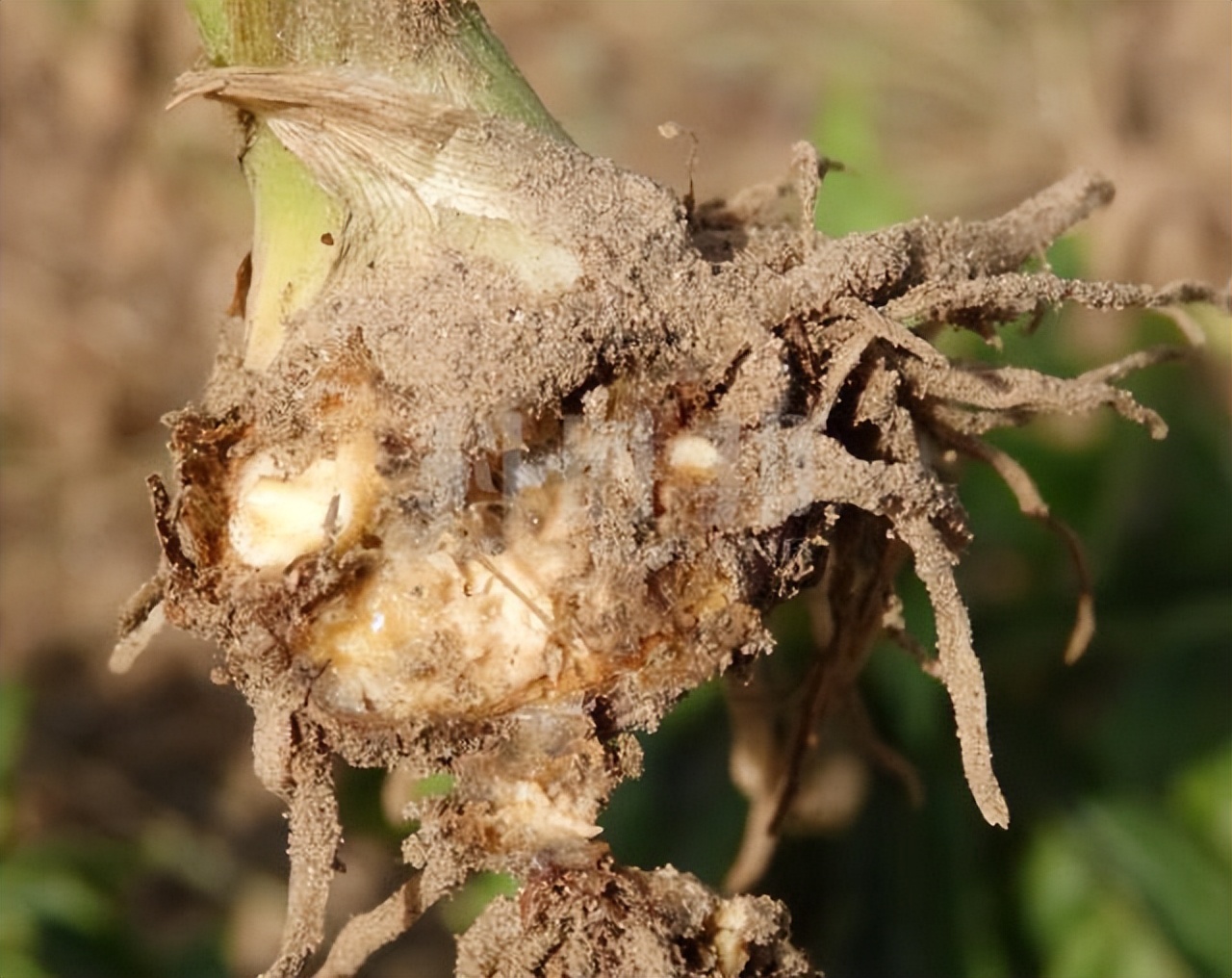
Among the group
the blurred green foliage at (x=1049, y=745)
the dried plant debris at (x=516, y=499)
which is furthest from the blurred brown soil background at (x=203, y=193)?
the dried plant debris at (x=516, y=499)

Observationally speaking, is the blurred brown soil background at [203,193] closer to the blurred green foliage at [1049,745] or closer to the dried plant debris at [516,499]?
the blurred green foliage at [1049,745]

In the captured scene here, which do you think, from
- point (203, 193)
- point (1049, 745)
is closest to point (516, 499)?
point (1049, 745)

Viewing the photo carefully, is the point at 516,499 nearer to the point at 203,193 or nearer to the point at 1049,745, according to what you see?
the point at 1049,745

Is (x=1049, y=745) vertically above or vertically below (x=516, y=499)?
below

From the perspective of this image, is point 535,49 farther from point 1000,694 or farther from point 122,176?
point 1000,694

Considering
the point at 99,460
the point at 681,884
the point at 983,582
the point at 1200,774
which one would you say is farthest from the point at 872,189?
the point at 99,460

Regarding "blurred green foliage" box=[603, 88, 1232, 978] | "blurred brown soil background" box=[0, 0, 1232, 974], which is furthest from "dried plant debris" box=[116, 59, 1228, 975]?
"blurred brown soil background" box=[0, 0, 1232, 974]
